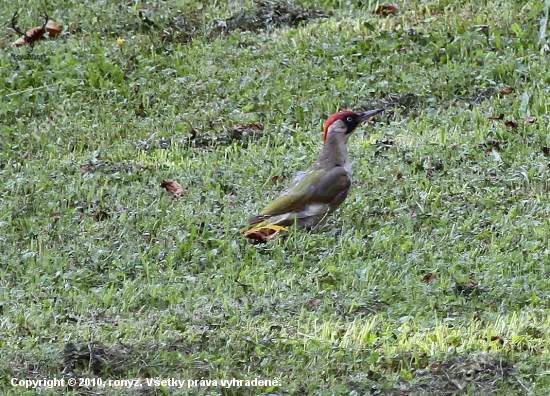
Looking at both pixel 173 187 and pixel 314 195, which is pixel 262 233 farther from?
pixel 173 187

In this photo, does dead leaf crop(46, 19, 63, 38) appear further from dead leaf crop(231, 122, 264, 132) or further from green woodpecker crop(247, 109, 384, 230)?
green woodpecker crop(247, 109, 384, 230)

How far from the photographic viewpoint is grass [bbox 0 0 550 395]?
6.05 metres

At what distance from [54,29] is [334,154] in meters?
4.83

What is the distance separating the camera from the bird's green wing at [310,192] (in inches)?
313

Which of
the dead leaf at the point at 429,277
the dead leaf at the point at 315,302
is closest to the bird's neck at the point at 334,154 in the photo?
the dead leaf at the point at 429,277

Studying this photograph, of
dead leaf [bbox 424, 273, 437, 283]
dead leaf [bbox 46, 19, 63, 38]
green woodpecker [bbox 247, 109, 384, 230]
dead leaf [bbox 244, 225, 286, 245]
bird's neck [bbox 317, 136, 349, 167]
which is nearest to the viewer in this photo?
dead leaf [bbox 424, 273, 437, 283]

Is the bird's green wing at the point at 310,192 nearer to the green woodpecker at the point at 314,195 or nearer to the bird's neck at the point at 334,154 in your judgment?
the green woodpecker at the point at 314,195

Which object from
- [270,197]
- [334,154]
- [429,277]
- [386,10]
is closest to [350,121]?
[334,154]

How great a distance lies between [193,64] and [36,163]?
8.47 feet

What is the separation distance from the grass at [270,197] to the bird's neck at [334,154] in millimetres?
335

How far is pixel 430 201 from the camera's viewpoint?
841 centimetres

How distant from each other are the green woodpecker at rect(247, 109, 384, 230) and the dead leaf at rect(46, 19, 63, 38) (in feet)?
15.3

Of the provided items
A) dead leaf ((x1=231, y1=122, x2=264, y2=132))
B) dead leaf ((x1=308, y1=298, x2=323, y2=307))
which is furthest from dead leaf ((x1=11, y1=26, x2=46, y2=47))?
dead leaf ((x1=308, y1=298, x2=323, y2=307))

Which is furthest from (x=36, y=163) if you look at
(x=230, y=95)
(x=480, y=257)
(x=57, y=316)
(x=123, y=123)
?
(x=480, y=257)
